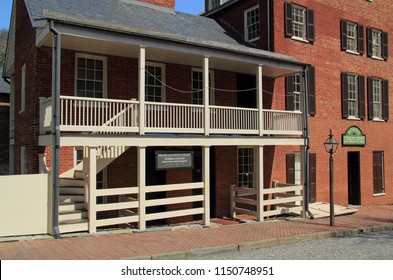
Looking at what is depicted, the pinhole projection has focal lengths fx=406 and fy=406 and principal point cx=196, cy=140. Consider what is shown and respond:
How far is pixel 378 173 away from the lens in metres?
19.6

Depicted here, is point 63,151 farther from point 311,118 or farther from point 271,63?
point 311,118

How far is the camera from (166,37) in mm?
11227

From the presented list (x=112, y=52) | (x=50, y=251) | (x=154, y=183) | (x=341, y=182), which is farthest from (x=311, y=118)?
(x=50, y=251)

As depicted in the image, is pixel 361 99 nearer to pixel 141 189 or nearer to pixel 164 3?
pixel 164 3

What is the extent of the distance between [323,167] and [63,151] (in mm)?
10795

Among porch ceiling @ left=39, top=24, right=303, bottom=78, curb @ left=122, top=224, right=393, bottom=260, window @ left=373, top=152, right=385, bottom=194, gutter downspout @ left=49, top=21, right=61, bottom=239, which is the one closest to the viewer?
curb @ left=122, top=224, right=393, bottom=260

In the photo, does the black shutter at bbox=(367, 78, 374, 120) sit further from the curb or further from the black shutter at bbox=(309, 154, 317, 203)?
the curb

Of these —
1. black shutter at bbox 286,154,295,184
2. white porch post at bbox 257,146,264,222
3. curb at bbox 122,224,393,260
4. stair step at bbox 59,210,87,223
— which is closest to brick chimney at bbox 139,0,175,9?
white porch post at bbox 257,146,264,222

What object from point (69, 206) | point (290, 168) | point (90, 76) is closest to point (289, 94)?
point (290, 168)

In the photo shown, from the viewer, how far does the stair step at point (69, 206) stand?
1029cm

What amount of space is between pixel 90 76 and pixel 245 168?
686 centimetres

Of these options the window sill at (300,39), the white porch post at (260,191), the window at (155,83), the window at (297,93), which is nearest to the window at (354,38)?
the window sill at (300,39)

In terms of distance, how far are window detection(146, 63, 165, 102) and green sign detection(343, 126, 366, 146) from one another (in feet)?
30.0

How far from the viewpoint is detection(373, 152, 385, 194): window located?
19.5 metres
